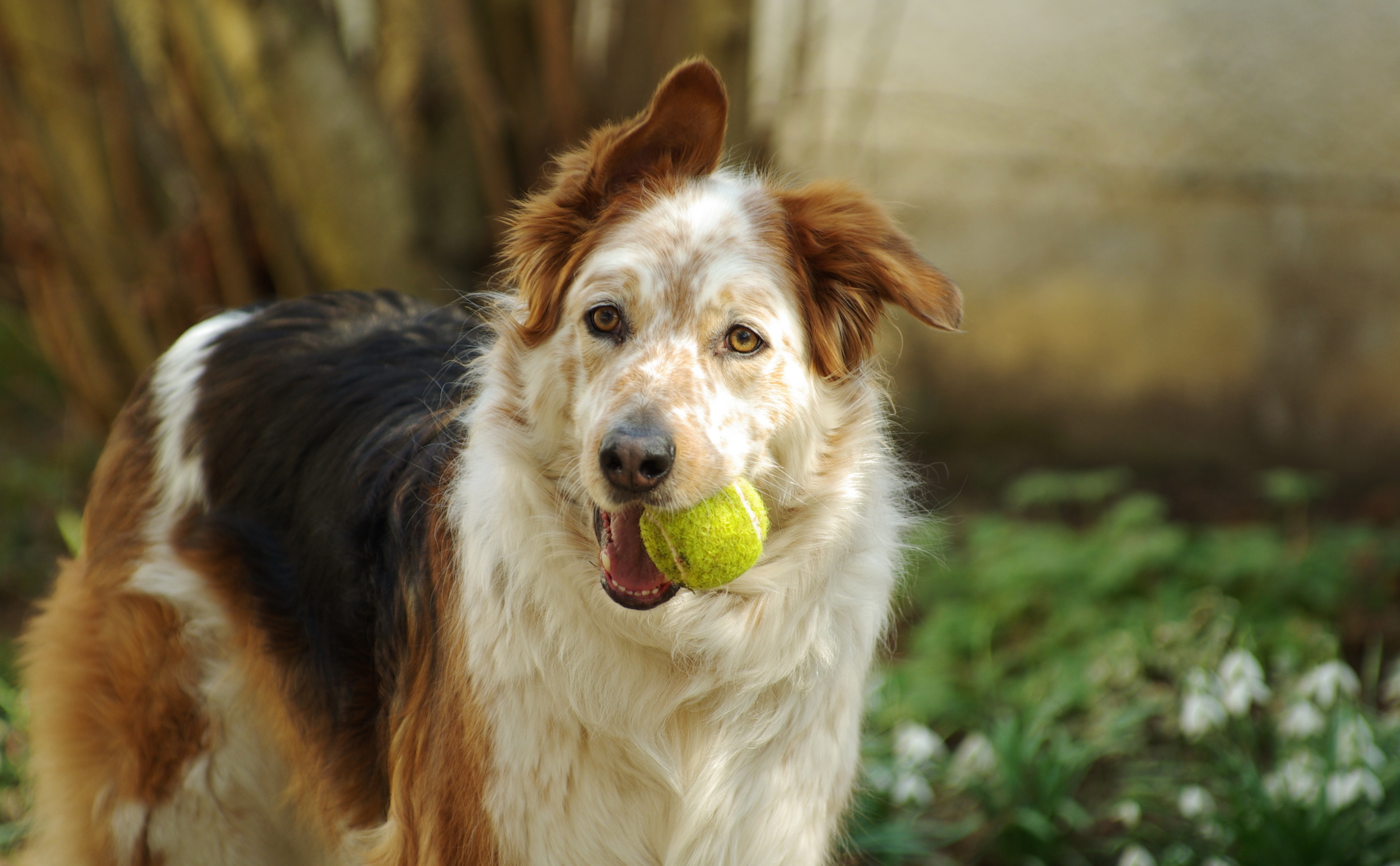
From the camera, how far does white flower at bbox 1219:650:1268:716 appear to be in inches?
146

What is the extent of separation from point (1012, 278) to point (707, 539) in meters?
5.19

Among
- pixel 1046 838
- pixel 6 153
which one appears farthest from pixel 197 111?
pixel 1046 838

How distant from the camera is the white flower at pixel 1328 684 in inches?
148

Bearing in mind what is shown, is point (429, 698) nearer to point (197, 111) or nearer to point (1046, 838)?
point (1046, 838)

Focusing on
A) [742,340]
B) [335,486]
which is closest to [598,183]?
[742,340]

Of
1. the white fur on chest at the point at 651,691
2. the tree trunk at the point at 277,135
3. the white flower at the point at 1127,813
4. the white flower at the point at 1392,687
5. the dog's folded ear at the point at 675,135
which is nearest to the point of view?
the white fur on chest at the point at 651,691

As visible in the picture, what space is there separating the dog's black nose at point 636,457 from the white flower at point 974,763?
2249 millimetres

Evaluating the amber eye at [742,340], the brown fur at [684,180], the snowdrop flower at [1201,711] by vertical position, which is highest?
the brown fur at [684,180]

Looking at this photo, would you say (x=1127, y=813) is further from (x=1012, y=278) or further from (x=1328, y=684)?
(x=1012, y=278)

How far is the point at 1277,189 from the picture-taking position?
20.9ft

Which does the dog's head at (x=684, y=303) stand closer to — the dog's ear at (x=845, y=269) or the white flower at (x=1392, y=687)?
the dog's ear at (x=845, y=269)

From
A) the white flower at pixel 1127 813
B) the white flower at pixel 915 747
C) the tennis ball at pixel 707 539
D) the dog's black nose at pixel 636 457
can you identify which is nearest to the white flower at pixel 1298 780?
the white flower at pixel 1127 813

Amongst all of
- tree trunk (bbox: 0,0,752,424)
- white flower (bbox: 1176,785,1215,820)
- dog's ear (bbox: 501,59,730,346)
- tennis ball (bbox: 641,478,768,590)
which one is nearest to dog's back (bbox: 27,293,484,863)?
dog's ear (bbox: 501,59,730,346)

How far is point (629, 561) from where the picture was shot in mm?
2287
